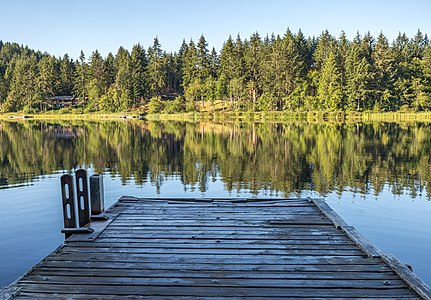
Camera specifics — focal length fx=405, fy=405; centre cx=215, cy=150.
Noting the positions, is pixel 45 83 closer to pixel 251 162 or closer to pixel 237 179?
pixel 251 162

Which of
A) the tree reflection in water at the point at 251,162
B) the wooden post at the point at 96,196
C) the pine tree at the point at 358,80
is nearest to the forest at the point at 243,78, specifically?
the pine tree at the point at 358,80

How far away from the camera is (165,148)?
1176 inches

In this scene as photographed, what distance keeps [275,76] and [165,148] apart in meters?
55.3

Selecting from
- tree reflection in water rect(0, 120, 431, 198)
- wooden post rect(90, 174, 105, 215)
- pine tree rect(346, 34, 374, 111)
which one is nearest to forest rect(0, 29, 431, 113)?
pine tree rect(346, 34, 374, 111)

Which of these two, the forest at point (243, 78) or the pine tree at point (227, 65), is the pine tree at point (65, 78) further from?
the pine tree at point (227, 65)

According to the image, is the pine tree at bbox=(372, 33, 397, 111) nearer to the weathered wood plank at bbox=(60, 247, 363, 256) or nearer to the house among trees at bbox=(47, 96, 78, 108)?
the weathered wood plank at bbox=(60, 247, 363, 256)

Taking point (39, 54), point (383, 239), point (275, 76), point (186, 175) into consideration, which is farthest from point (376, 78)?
→ point (39, 54)

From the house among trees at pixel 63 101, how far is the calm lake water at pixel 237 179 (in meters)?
78.9

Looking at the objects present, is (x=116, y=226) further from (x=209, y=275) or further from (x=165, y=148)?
(x=165, y=148)

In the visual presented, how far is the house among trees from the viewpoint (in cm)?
10656

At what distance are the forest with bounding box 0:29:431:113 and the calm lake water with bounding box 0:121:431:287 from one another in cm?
4310

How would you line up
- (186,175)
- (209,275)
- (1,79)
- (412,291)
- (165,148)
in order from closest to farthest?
(412,291) < (209,275) < (186,175) < (165,148) < (1,79)

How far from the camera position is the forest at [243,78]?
73.2 meters

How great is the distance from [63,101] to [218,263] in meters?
113
